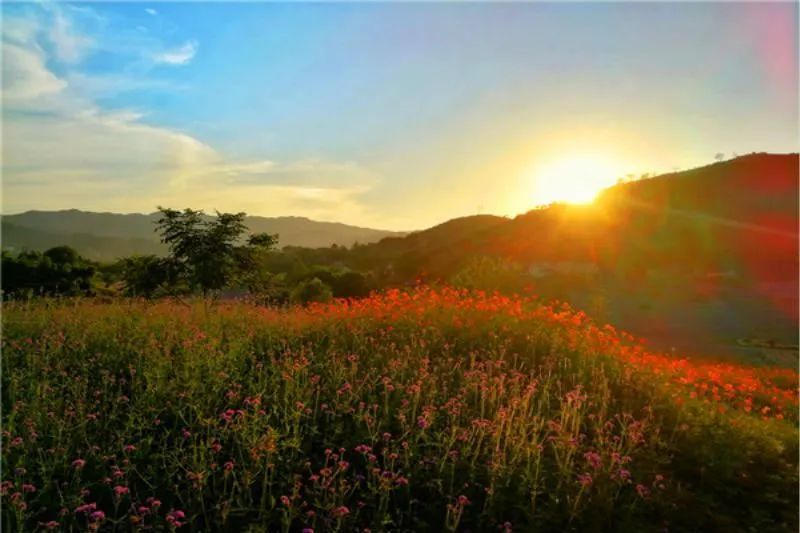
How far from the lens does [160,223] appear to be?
1373 centimetres

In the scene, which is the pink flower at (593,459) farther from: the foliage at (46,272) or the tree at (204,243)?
the foliage at (46,272)

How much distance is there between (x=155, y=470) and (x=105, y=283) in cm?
1752

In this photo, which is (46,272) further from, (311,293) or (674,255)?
(674,255)

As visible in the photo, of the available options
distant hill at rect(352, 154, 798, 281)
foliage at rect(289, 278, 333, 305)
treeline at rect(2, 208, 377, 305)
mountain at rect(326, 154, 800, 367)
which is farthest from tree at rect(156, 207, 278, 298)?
distant hill at rect(352, 154, 798, 281)

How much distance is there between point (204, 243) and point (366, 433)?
1026cm

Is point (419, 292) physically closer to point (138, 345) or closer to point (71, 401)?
point (138, 345)

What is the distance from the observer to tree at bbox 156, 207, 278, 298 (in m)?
13.7

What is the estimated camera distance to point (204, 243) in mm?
13898

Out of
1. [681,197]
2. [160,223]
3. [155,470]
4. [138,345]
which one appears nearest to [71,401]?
[138,345]

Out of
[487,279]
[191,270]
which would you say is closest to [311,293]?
[191,270]

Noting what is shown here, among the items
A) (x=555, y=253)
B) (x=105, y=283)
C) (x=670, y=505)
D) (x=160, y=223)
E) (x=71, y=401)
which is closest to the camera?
(x=670, y=505)

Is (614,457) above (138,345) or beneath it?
beneath

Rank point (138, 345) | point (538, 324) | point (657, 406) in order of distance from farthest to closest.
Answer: point (538, 324), point (138, 345), point (657, 406)

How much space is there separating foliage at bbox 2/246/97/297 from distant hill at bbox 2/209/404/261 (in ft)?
134
